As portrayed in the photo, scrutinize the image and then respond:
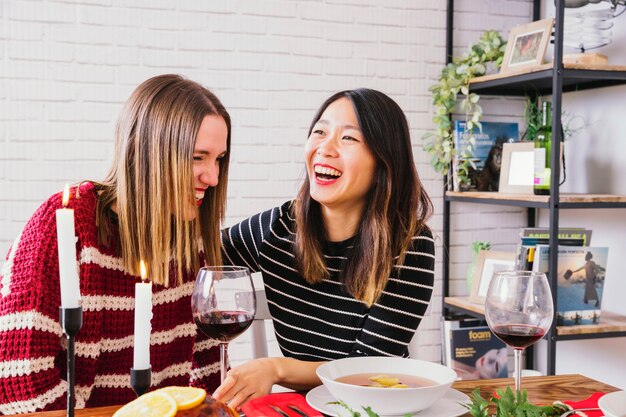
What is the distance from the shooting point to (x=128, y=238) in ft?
5.01

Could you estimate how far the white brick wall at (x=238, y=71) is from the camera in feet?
8.57

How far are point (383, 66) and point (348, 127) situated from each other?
1327mm

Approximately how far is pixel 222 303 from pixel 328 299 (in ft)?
2.60

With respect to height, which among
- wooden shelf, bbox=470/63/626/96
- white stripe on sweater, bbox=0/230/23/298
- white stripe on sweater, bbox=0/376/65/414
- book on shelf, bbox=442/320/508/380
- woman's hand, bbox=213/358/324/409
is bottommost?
book on shelf, bbox=442/320/508/380

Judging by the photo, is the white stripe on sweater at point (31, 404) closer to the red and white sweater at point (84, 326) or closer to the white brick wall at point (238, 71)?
the red and white sweater at point (84, 326)

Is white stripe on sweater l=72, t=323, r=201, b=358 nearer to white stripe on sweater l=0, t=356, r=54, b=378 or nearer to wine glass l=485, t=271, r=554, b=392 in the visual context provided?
white stripe on sweater l=0, t=356, r=54, b=378

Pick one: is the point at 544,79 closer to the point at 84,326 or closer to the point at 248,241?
the point at 248,241

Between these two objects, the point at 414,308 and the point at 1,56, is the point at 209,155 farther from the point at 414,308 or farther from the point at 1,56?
the point at 1,56

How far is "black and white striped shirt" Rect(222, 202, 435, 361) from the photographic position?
172 centimetres

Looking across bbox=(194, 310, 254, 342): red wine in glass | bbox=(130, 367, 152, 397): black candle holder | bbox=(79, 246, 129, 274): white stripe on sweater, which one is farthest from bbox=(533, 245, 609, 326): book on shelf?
bbox=(130, 367, 152, 397): black candle holder

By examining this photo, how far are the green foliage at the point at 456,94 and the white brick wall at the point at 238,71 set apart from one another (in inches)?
3.5

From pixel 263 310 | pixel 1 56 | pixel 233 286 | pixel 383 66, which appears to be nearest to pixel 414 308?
pixel 263 310

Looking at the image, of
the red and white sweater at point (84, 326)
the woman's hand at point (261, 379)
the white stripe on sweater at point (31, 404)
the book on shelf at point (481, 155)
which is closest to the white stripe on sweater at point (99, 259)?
the red and white sweater at point (84, 326)

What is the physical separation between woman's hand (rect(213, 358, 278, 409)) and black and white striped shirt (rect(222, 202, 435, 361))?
0.40 m
